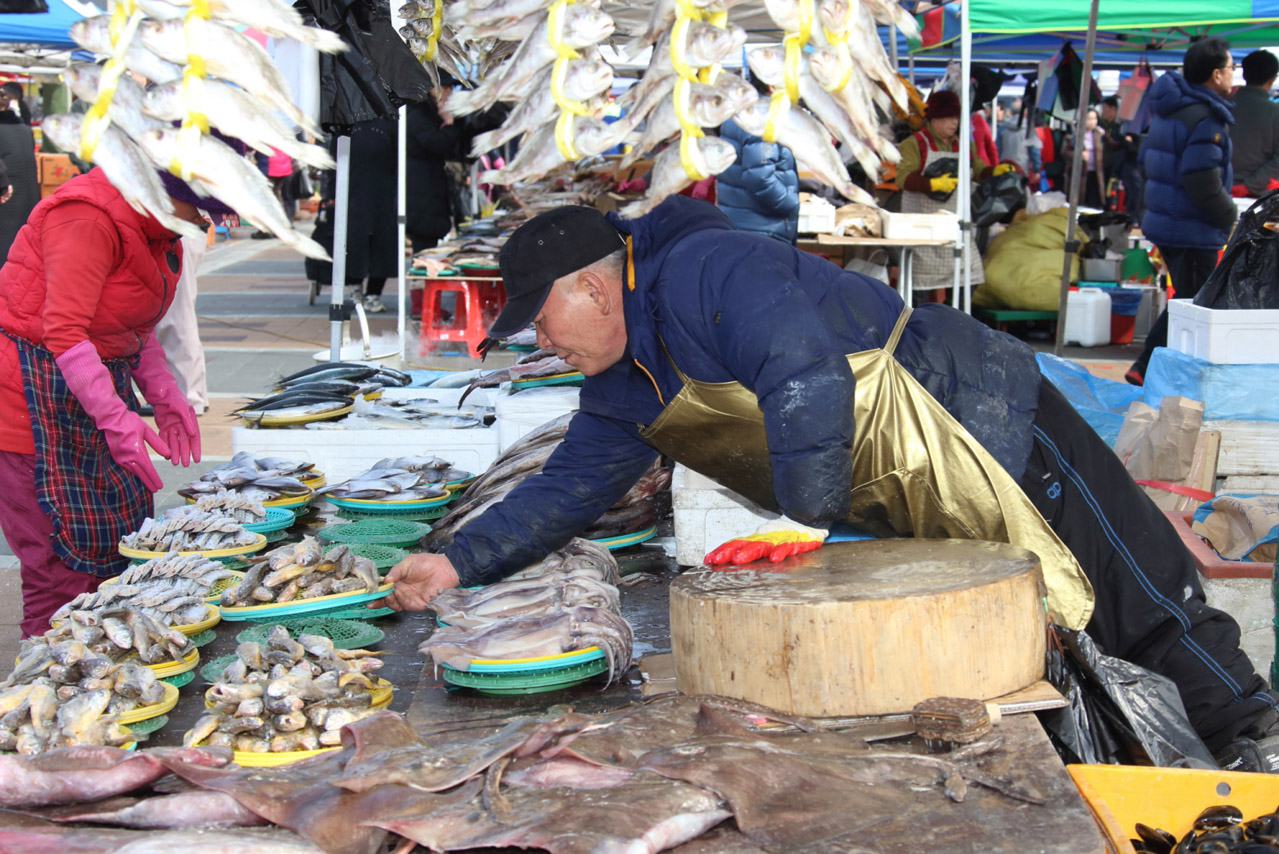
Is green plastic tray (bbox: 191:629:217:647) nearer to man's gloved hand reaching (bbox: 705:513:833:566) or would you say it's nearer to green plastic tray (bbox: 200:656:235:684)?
green plastic tray (bbox: 200:656:235:684)

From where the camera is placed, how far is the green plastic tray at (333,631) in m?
2.98

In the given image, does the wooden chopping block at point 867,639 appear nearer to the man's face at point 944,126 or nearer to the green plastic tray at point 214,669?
the green plastic tray at point 214,669

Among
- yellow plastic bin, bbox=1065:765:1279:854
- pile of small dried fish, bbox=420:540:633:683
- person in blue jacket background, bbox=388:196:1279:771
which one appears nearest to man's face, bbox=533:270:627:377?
person in blue jacket background, bbox=388:196:1279:771

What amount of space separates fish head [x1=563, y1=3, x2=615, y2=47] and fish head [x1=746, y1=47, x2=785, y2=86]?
0.29 meters

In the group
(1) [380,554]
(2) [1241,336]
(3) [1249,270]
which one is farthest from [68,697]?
(3) [1249,270]

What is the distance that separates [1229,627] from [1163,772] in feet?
3.44

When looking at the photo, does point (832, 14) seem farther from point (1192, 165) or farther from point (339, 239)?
point (1192, 165)

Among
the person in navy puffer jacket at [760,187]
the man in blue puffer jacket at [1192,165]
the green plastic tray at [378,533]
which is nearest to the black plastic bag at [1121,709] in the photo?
the green plastic tray at [378,533]

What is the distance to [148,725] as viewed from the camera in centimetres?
254

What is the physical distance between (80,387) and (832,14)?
2.92 m

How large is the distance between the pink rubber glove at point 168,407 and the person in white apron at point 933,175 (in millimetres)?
7864

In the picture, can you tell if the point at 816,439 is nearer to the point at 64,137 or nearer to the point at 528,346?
the point at 64,137

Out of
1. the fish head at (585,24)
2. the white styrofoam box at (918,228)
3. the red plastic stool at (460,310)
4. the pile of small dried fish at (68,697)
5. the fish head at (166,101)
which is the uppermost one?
the fish head at (585,24)

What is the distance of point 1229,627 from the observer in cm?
321
